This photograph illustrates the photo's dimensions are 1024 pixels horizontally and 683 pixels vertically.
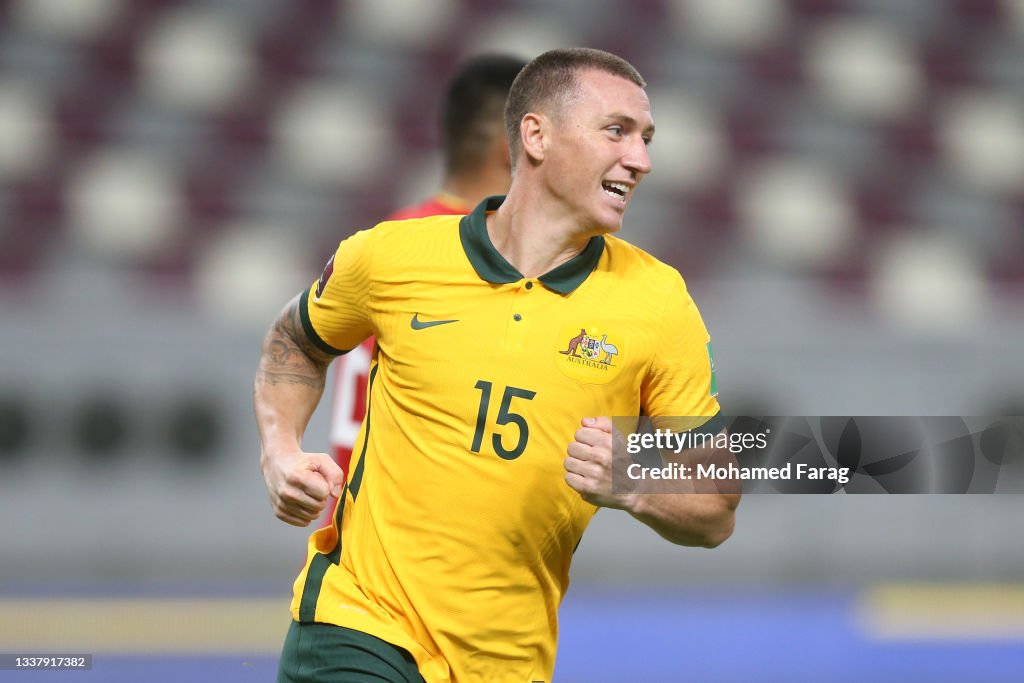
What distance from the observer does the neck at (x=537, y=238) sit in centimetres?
308

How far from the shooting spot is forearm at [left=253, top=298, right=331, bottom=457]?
326 cm

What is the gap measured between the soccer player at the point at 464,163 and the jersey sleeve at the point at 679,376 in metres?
1.64

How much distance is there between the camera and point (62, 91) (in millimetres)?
10445

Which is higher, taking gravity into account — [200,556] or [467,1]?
[467,1]

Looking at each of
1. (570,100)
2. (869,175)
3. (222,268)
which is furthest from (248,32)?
(570,100)

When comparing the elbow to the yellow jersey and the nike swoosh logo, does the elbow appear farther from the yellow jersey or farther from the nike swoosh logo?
the nike swoosh logo

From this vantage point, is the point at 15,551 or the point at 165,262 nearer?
the point at 15,551

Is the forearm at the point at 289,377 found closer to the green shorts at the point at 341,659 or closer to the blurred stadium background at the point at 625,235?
the green shorts at the point at 341,659

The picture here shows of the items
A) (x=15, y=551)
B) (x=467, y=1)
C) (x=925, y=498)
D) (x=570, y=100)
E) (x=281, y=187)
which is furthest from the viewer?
(x=467, y=1)

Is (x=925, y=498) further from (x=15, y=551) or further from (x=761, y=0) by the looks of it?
(x=15, y=551)

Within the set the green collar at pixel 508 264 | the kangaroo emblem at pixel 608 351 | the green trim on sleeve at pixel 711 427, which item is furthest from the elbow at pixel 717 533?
the green collar at pixel 508 264

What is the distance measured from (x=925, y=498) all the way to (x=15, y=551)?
609cm

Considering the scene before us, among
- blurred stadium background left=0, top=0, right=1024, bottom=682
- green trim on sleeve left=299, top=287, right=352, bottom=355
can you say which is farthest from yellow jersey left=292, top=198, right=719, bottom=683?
blurred stadium background left=0, top=0, right=1024, bottom=682

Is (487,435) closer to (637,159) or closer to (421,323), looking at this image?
(421,323)
